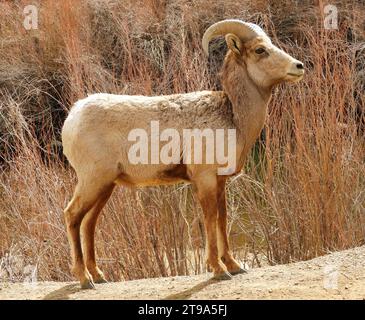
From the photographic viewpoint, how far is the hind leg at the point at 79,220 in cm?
501

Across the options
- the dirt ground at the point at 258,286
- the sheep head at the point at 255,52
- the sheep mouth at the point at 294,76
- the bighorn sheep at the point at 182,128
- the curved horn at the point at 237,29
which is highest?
the curved horn at the point at 237,29

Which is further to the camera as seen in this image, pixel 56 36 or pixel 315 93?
pixel 56 36

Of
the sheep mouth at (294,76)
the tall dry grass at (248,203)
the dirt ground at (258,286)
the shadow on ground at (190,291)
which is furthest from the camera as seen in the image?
the tall dry grass at (248,203)

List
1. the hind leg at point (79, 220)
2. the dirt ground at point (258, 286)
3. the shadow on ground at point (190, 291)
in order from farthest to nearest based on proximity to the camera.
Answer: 1. the hind leg at point (79, 220)
2. the shadow on ground at point (190, 291)
3. the dirt ground at point (258, 286)

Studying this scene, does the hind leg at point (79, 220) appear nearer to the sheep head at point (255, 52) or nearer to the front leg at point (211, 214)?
the front leg at point (211, 214)

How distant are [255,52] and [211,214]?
1.09m

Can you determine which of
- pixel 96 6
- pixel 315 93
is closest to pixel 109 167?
pixel 315 93

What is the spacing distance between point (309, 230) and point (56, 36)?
5.63m

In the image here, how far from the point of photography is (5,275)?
274 inches

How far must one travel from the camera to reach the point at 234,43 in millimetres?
5117

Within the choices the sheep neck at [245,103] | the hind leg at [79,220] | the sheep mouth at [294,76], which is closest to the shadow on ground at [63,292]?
the hind leg at [79,220]

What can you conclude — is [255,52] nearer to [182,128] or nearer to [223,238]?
[182,128]

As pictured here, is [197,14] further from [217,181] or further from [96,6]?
[217,181]

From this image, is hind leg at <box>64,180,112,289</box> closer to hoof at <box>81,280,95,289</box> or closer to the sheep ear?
hoof at <box>81,280,95,289</box>
